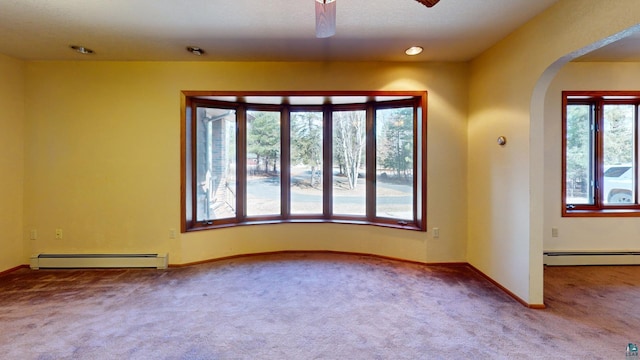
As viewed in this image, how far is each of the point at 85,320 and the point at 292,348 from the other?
180 cm

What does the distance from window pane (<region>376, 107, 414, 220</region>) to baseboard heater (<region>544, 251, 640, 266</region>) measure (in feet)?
6.01

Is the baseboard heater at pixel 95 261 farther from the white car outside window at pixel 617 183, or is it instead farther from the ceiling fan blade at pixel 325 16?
the white car outside window at pixel 617 183

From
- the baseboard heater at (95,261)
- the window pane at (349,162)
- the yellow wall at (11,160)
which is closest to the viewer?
the yellow wall at (11,160)

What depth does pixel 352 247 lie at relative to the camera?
4.14m

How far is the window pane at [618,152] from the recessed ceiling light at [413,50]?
2757mm

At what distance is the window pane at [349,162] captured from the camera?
431 cm

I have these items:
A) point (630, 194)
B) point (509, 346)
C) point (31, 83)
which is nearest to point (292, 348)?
point (509, 346)

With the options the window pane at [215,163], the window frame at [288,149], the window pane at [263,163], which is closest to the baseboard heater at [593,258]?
the window frame at [288,149]

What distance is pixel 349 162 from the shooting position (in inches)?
171

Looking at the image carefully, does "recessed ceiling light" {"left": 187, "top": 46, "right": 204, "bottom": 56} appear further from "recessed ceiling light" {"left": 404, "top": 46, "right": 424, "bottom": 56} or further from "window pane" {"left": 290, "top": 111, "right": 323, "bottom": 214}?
"recessed ceiling light" {"left": 404, "top": 46, "right": 424, "bottom": 56}

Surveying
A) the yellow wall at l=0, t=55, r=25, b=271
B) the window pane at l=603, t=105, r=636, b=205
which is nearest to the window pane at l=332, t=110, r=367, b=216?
the window pane at l=603, t=105, r=636, b=205

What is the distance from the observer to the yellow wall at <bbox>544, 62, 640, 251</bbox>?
12.1 feet

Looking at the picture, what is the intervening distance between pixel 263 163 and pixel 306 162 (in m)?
0.65

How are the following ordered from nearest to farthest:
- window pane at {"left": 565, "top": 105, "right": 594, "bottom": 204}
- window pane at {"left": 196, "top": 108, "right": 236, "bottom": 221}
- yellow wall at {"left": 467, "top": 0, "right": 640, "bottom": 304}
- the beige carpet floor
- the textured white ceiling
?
the beige carpet floor → yellow wall at {"left": 467, "top": 0, "right": 640, "bottom": 304} → the textured white ceiling → window pane at {"left": 565, "top": 105, "right": 594, "bottom": 204} → window pane at {"left": 196, "top": 108, "right": 236, "bottom": 221}
